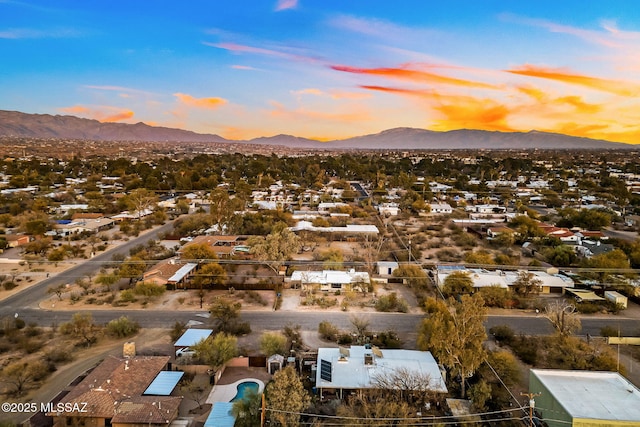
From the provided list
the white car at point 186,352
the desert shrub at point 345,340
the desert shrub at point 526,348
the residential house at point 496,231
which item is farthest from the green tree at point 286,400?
the residential house at point 496,231

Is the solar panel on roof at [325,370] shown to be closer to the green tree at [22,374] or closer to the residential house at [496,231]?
the green tree at [22,374]

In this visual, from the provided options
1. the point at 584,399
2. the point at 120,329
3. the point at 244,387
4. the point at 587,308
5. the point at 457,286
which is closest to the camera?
the point at 584,399

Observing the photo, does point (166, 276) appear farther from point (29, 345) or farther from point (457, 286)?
point (457, 286)

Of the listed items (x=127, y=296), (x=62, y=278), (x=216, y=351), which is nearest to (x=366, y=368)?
(x=216, y=351)

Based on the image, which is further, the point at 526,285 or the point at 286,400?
the point at 526,285

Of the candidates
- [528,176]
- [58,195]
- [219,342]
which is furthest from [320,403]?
[528,176]

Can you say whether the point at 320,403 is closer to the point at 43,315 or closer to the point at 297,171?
the point at 43,315
